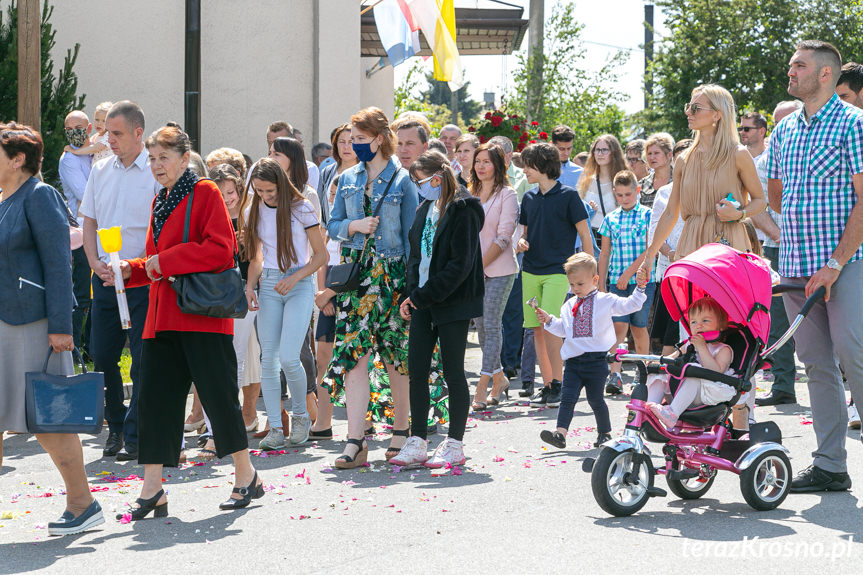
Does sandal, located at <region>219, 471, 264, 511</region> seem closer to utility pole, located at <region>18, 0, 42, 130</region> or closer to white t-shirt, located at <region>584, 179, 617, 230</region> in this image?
utility pole, located at <region>18, 0, 42, 130</region>

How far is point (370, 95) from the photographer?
29.2 metres

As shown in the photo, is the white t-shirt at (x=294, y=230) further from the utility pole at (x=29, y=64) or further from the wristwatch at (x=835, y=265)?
the wristwatch at (x=835, y=265)

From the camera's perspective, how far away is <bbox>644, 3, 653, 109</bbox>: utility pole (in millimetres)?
42594

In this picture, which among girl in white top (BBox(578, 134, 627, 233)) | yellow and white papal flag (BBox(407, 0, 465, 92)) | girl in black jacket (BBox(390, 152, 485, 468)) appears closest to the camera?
girl in black jacket (BBox(390, 152, 485, 468))

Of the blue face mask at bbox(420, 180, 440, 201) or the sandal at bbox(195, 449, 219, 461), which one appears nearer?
the blue face mask at bbox(420, 180, 440, 201)

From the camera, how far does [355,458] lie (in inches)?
306

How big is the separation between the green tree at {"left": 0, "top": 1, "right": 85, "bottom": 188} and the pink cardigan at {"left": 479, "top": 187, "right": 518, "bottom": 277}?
6.00 metres

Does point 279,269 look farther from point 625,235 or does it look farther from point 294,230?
point 625,235

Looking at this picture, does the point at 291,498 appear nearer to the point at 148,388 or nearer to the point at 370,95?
the point at 148,388

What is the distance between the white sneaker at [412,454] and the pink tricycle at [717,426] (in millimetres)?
1541

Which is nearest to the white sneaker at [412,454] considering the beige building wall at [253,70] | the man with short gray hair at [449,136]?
the man with short gray hair at [449,136]

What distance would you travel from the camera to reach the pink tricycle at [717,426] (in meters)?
6.19

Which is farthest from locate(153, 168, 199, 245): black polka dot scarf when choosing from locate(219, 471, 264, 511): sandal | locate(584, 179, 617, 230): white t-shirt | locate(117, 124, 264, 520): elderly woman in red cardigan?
locate(584, 179, 617, 230): white t-shirt

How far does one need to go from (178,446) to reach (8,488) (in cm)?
151
